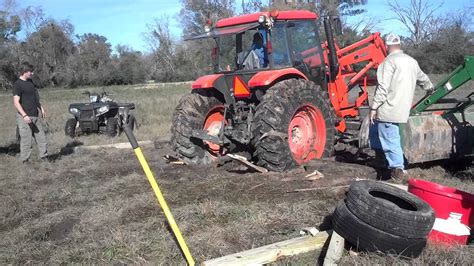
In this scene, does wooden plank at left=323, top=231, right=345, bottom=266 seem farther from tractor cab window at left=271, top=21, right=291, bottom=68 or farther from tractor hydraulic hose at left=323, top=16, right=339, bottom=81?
tractor hydraulic hose at left=323, top=16, right=339, bottom=81

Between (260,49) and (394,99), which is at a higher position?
(260,49)

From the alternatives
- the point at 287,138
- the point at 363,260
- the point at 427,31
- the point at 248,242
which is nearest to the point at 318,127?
the point at 287,138

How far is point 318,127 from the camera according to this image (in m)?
7.70

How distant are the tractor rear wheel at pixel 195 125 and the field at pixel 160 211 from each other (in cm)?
28

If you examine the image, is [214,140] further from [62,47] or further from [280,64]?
[62,47]

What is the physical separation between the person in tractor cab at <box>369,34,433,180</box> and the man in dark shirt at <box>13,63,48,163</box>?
240 inches

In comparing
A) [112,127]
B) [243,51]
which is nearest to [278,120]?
[243,51]

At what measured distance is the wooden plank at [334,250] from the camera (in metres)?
3.72

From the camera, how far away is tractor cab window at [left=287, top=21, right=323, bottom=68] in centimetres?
774

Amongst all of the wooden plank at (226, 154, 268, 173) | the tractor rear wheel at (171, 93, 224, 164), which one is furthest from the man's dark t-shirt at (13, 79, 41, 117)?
the wooden plank at (226, 154, 268, 173)

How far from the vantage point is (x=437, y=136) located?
21.4ft

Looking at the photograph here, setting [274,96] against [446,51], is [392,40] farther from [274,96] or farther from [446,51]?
[446,51]

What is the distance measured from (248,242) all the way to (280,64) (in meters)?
3.82

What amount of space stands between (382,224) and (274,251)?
88 centimetres
